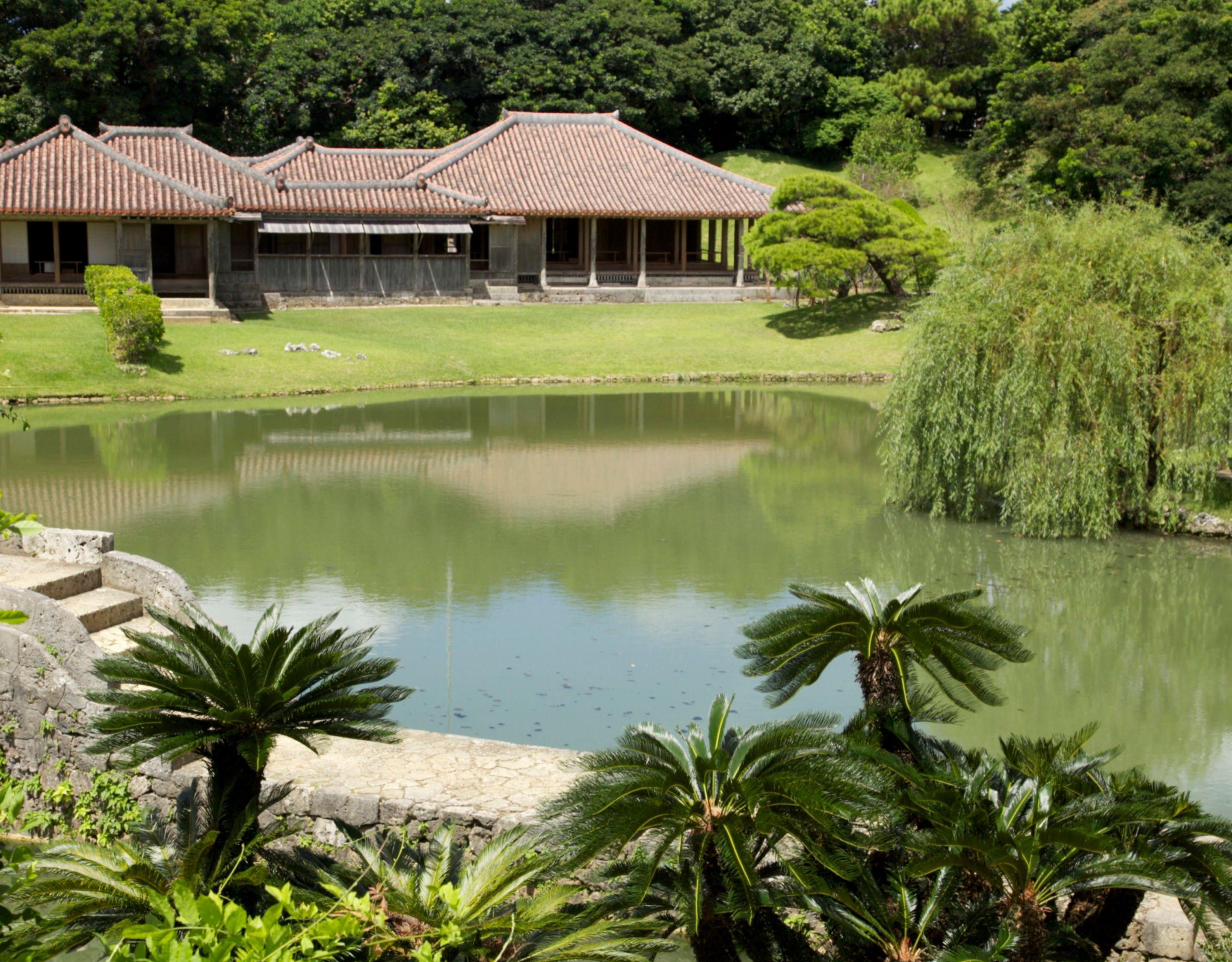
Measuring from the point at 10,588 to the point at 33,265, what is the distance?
1197 inches

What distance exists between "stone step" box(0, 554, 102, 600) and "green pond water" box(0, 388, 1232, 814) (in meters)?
1.81

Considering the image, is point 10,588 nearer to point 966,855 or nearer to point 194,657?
point 194,657

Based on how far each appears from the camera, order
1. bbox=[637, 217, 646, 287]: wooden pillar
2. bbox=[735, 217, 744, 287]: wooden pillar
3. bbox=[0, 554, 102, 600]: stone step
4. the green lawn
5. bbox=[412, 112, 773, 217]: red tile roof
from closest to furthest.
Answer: bbox=[0, 554, 102, 600]: stone step < the green lawn < bbox=[412, 112, 773, 217]: red tile roof < bbox=[637, 217, 646, 287]: wooden pillar < bbox=[735, 217, 744, 287]: wooden pillar

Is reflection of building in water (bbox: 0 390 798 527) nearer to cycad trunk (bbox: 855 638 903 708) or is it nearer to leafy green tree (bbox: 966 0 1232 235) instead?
cycad trunk (bbox: 855 638 903 708)

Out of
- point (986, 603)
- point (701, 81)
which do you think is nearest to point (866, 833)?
point (986, 603)

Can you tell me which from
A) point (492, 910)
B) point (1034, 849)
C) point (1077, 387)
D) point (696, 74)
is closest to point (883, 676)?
point (1034, 849)

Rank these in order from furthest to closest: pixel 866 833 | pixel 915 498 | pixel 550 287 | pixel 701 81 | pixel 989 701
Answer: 1. pixel 701 81
2. pixel 550 287
3. pixel 915 498
4. pixel 989 701
5. pixel 866 833

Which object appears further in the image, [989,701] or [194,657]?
[989,701]

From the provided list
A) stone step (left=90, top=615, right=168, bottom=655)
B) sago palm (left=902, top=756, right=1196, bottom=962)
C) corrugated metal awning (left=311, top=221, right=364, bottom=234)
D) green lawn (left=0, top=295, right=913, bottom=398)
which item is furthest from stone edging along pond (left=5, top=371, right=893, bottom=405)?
sago palm (left=902, top=756, right=1196, bottom=962)

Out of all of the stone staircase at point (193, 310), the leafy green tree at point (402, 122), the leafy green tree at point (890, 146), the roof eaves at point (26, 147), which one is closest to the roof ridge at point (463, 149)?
the leafy green tree at point (402, 122)

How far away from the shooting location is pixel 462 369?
33.3 m

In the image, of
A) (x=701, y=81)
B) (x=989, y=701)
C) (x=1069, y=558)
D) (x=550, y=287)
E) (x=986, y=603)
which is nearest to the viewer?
(x=989, y=701)

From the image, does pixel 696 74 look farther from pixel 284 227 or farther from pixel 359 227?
pixel 284 227

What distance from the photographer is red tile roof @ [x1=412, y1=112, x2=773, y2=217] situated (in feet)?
137
